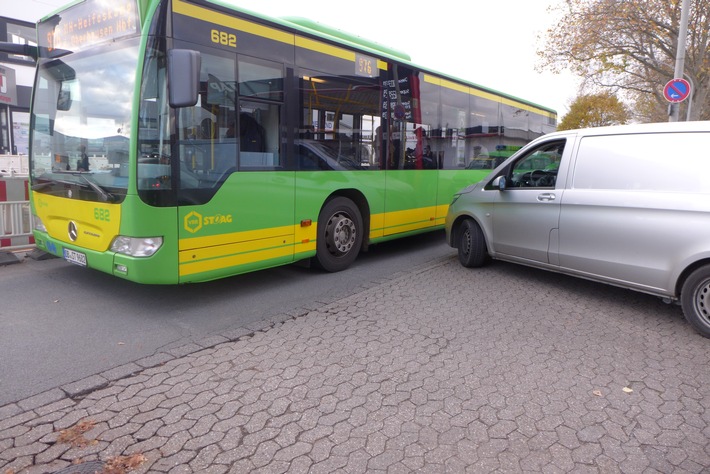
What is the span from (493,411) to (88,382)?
2826mm

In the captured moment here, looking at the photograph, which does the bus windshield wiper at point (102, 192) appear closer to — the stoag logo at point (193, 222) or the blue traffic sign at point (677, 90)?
the stoag logo at point (193, 222)

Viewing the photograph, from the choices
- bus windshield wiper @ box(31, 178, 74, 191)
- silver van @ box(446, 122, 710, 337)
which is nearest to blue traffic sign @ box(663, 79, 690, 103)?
silver van @ box(446, 122, 710, 337)

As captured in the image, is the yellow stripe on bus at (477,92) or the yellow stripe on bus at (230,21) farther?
the yellow stripe on bus at (477,92)

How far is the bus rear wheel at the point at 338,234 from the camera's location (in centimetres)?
637

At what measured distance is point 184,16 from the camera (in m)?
4.55

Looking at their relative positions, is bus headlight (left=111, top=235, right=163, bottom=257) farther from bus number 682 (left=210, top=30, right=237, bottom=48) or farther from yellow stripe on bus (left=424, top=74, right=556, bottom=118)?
yellow stripe on bus (left=424, top=74, right=556, bottom=118)

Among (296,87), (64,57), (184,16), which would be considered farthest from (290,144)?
(64,57)

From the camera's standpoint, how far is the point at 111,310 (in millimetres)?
4926

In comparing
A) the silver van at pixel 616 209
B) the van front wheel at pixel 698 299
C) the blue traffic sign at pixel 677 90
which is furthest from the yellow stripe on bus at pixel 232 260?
the blue traffic sign at pixel 677 90

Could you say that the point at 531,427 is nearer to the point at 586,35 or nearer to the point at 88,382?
the point at 88,382

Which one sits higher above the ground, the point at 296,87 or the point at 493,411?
the point at 296,87

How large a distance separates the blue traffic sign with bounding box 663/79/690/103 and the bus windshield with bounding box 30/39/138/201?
1217cm

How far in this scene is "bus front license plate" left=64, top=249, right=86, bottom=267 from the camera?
5027 mm

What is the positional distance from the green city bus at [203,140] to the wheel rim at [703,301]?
13.2 ft
